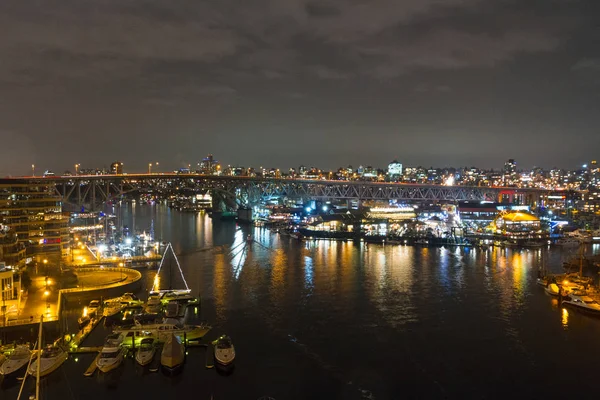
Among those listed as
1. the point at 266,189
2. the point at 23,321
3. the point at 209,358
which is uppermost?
the point at 266,189

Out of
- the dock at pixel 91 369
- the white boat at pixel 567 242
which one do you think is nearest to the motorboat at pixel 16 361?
the dock at pixel 91 369

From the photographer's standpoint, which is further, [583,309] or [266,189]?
[266,189]

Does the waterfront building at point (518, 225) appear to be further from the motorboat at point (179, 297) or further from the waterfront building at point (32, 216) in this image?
the waterfront building at point (32, 216)

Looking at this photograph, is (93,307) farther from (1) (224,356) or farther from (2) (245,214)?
(2) (245,214)

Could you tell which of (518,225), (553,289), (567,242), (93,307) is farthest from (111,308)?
(567,242)

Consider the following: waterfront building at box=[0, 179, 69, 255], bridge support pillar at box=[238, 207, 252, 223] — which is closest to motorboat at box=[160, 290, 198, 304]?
waterfront building at box=[0, 179, 69, 255]

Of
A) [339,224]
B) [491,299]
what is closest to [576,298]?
[491,299]

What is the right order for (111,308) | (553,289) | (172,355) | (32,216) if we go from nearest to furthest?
(172,355) < (111,308) < (553,289) < (32,216)
